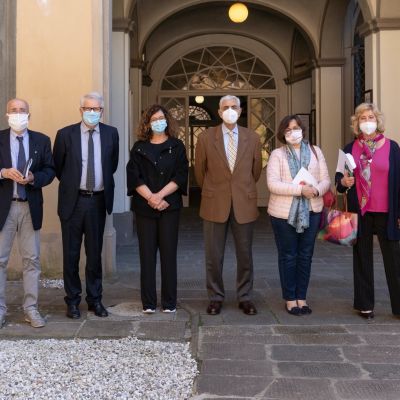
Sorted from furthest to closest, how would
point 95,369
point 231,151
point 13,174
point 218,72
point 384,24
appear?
point 218,72
point 384,24
point 231,151
point 13,174
point 95,369

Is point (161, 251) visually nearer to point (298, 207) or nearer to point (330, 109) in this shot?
point (298, 207)

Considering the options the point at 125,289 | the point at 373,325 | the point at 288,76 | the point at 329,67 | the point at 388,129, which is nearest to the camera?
the point at 373,325

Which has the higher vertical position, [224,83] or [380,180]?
[224,83]

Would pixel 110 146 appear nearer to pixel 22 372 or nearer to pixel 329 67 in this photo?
pixel 22 372

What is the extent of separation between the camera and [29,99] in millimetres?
6211

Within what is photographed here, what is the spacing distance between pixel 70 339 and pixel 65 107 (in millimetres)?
2885

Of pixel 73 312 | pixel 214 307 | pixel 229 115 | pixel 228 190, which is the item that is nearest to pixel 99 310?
pixel 73 312

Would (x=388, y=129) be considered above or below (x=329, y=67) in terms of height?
below

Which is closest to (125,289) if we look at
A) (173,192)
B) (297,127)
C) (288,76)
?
(173,192)

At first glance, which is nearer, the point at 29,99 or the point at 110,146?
the point at 110,146

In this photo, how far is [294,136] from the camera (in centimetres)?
474

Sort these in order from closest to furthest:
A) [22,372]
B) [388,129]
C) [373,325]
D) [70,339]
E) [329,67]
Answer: [22,372], [70,339], [373,325], [388,129], [329,67]

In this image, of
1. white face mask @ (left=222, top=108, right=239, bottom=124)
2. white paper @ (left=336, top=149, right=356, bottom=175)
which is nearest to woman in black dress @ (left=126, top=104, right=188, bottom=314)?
white face mask @ (left=222, top=108, right=239, bottom=124)

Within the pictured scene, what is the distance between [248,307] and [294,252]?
616mm
